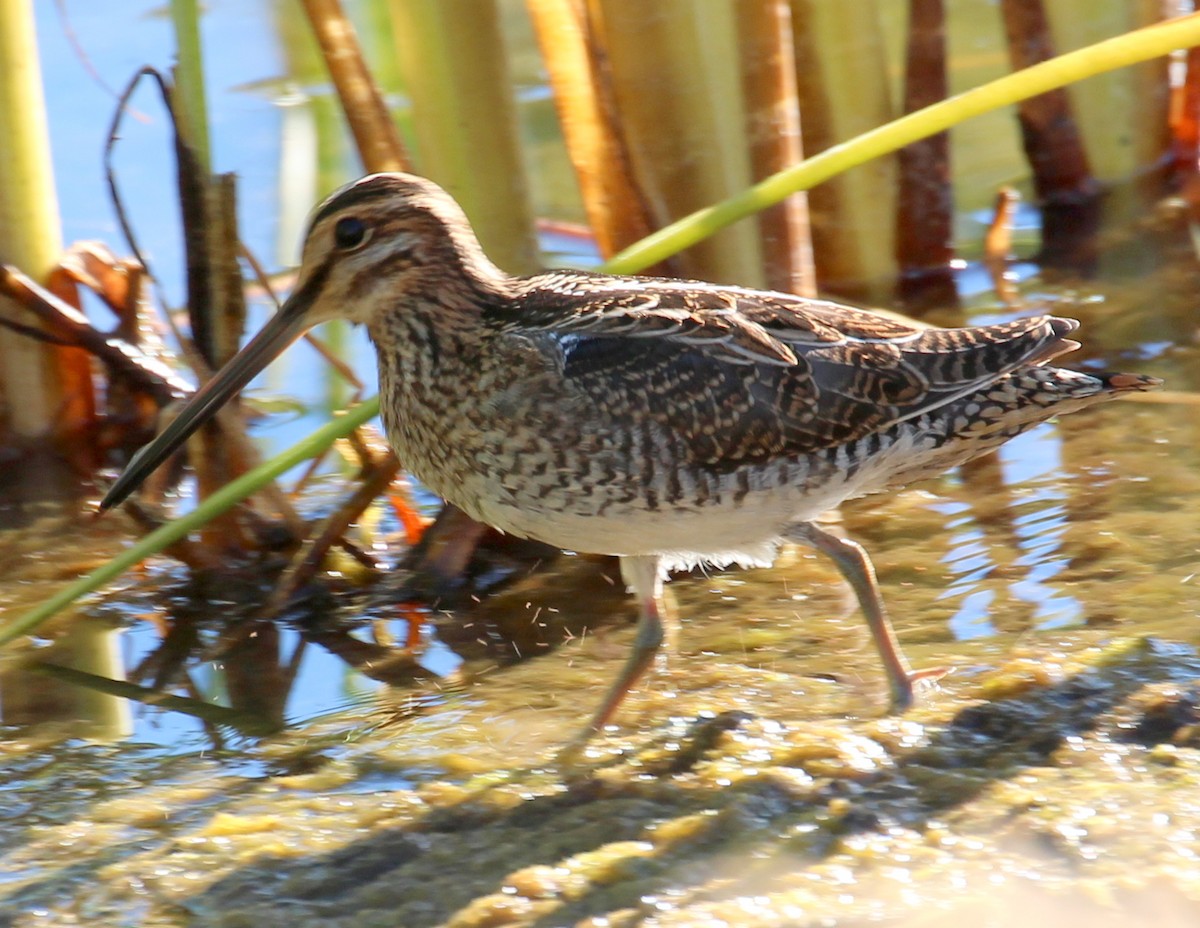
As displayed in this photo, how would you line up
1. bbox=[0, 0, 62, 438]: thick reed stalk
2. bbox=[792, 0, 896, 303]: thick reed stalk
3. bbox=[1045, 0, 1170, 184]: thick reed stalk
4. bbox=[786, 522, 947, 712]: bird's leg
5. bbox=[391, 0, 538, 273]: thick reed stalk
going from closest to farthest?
bbox=[786, 522, 947, 712]: bird's leg
bbox=[391, 0, 538, 273]: thick reed stalk
bbox=[0, 0, 62, 438]: thick reed stalk
bbox=[792, 0, 896, 303]: thick reed stalk
bbox=[1045, 0, 1170, 184]: thick reed stalk

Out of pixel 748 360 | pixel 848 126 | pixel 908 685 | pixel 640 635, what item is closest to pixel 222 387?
pixel 640 635

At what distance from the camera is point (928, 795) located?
332 centimetres

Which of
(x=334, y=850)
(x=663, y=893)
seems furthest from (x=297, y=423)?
(x=663, y=893)

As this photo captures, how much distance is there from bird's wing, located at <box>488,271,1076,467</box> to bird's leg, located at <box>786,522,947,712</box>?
249 mm

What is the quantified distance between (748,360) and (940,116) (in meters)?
0.75

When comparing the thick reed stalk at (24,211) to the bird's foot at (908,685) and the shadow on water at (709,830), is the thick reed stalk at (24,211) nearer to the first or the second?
the shadow on water at (709,830)

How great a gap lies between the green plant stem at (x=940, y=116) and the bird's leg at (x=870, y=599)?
2.45 feet

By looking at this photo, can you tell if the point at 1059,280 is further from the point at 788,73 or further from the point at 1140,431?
the point at 788,73

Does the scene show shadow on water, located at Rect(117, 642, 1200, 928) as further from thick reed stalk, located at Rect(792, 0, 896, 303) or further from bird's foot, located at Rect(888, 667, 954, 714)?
thick reed stalk, located at Rect(792, 0, 896, 303)

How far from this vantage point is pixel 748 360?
3.70 meters

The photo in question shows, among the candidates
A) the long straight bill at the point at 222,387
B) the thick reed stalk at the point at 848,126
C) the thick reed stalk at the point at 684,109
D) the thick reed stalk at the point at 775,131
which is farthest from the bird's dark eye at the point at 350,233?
the thick reed stalk at the point at 848,126

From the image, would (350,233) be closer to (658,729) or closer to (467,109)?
(467,109)

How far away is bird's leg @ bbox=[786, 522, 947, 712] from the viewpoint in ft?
12.3

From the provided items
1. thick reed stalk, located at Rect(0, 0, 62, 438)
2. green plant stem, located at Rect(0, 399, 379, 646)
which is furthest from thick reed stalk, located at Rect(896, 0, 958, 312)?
thick reed stalk, located at Rect(0, 0, 62, 438)
